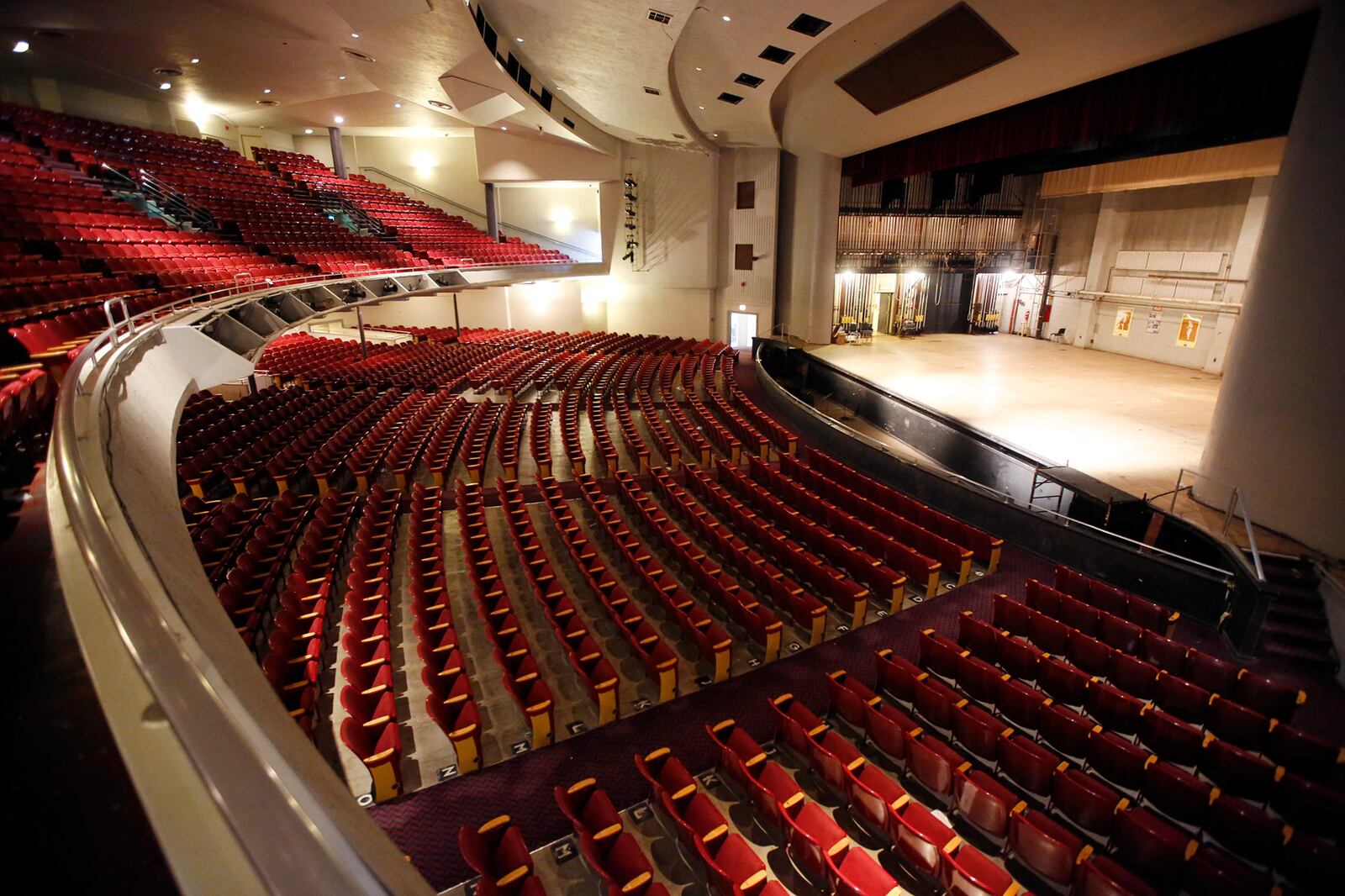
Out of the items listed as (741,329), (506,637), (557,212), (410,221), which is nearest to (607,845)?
(506,637)

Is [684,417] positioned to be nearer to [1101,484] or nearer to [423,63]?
[1101,484]

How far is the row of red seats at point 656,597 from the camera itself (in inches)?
148

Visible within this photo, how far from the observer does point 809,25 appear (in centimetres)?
670

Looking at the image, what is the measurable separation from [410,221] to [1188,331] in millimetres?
16871

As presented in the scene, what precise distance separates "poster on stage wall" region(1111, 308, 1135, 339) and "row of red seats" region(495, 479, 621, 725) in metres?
12.9

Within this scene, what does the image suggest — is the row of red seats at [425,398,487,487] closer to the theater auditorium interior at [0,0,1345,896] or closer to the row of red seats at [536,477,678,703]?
the theater auditorium interior at [0,0,1345,896]

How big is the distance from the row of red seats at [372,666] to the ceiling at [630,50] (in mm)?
6368

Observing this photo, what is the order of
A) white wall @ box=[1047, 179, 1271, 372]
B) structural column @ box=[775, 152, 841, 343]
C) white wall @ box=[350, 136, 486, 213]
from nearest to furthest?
white wall @ box=[1047, 179, 1271, 372], structural column @ box=[775, 152, 841, 343], white wall @ box=[350, 136, 486, 213]

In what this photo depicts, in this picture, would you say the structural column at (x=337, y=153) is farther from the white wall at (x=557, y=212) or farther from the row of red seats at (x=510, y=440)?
the row of red seats at (x=510, y=440)

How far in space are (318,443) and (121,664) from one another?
7.23 m

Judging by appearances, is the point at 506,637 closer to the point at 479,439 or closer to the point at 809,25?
the point at 479,439

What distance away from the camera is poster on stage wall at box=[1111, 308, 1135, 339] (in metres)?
12.3

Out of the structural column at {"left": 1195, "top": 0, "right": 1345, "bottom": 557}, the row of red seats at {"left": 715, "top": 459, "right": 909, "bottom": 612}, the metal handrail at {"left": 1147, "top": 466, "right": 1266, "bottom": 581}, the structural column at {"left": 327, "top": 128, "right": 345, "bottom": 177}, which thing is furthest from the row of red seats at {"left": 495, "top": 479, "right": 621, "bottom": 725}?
the structural column at {"left": 327, "top": 128, "right": 345, "bottom": 177}

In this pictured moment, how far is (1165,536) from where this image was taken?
523 centimetres
